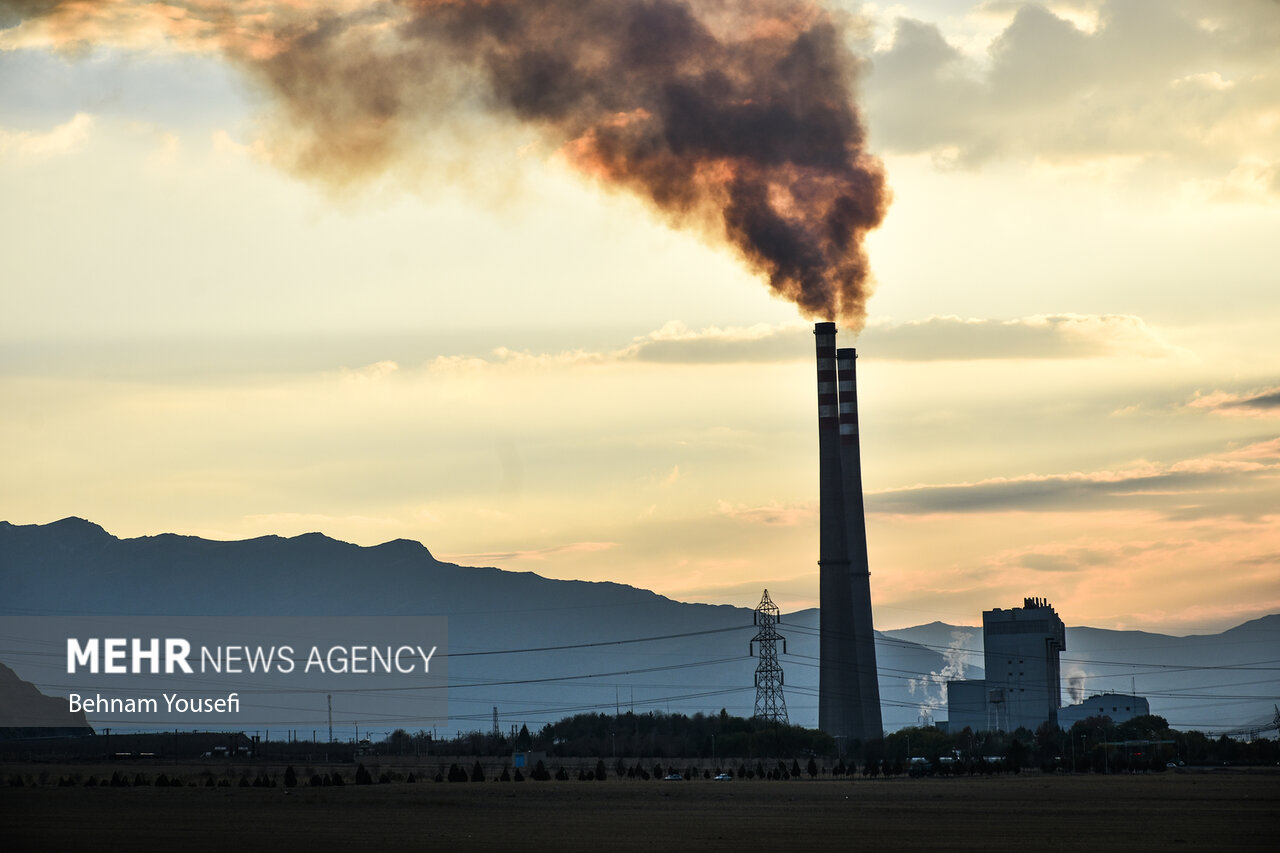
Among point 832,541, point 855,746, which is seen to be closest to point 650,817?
point 832,541

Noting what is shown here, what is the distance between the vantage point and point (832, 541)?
447 feet

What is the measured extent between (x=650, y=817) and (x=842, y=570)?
74.7 meters

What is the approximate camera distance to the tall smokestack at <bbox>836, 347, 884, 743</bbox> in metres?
140

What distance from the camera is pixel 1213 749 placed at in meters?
169

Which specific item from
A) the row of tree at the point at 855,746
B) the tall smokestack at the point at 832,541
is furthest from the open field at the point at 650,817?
the row of tree at the point at 855,746

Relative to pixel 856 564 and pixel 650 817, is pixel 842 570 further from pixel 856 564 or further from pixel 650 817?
pixel 650 817

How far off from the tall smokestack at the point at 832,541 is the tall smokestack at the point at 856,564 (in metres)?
1.12

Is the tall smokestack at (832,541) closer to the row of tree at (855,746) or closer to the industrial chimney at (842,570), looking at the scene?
the industrial chimney at (842,570)

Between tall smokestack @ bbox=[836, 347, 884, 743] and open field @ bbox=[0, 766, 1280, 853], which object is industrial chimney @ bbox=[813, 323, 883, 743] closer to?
tall smokestack @ bbox=[836, 347, 884, 743]

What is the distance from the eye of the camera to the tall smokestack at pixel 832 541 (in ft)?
442

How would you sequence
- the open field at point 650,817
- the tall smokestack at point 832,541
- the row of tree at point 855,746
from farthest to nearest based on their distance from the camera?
the row of tree at point 855,746, the tall smokestack at point 832,541, the open field at point 650,817

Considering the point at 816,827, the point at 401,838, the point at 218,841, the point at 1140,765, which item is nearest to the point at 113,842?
the point at 218,841

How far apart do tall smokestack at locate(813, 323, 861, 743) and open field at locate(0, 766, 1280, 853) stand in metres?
36.3

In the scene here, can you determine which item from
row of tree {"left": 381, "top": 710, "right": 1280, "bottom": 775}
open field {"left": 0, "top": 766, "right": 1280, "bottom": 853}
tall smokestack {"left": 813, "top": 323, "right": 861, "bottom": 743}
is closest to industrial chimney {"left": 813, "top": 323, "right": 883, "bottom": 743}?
tall smokestack {"left": 813, "top": 323, "right": 861, "bottom": 743}
